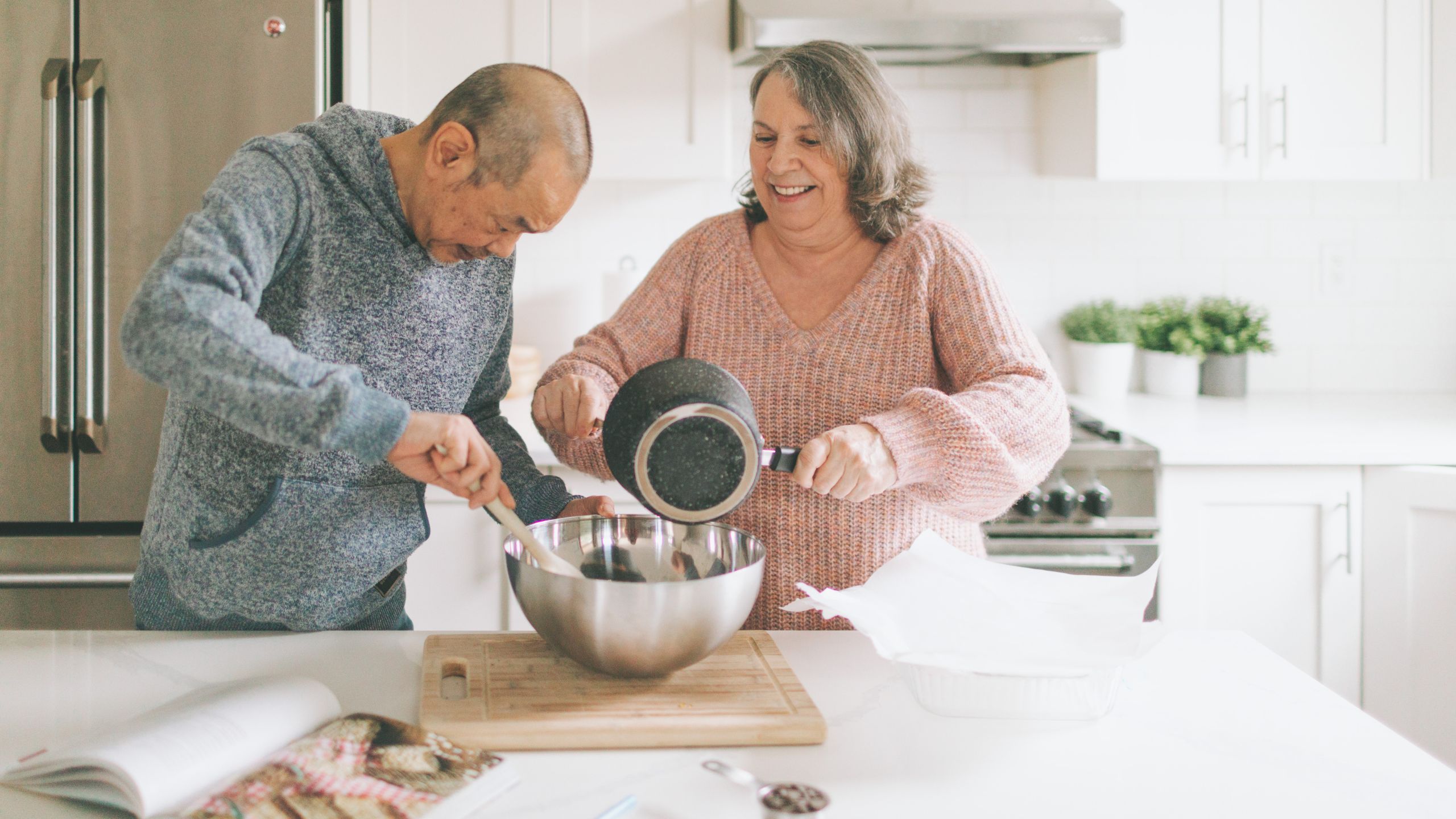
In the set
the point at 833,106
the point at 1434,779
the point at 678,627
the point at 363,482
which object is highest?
the point at 833,106

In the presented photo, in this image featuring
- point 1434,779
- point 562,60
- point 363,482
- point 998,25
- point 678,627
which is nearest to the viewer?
point 1434,779

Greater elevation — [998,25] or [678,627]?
[998,25]

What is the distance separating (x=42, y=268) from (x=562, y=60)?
3.86 ft

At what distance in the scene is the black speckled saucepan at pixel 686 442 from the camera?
1.20m

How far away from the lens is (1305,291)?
3047 mm

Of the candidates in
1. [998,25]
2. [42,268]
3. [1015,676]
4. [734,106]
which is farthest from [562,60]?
[1015,676]

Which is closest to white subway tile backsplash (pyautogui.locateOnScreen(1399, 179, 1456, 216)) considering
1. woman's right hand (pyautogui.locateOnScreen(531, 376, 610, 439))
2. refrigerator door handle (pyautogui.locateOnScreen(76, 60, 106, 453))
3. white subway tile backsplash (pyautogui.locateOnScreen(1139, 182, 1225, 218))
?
white subway tile backsplash (pyautogui.locateOnScreen(1139, 182, 1225, 218))

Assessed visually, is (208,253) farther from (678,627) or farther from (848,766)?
(848,766)

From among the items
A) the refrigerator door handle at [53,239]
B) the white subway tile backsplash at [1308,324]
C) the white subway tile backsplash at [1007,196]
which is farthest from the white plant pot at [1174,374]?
the refrigerator door handle at [53,239]

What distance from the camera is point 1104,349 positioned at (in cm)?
291

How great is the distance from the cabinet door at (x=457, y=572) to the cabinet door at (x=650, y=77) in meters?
0.89

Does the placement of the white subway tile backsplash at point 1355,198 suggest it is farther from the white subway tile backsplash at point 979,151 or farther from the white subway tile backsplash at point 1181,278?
the white subway tile backsplash at point 979,151

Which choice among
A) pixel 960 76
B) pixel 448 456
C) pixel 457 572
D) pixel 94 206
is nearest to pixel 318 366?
pixel 448 456

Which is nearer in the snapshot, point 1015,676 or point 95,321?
point 1015,676
